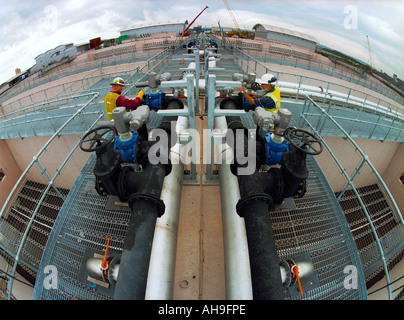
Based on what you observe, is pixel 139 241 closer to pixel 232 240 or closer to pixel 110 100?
pixel 232 240

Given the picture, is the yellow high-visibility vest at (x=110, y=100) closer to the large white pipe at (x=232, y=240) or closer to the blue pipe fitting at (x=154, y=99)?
the blue pipe fitting at (x=154, y=99)

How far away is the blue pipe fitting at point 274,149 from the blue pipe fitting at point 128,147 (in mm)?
2241

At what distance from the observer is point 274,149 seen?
3.19 m

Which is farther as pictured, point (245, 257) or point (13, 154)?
point (13, 154)

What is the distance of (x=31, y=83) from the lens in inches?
687

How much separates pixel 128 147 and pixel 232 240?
7.25 feet

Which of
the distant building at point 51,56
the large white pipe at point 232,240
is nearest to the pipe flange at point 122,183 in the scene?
the large white pipe at point 232,240

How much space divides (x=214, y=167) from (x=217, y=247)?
6.02 feet

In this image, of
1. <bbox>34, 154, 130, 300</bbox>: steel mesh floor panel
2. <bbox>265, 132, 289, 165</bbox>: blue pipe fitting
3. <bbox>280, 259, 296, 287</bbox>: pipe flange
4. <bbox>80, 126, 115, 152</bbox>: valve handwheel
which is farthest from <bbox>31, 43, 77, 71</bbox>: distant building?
<bbox>280, 259, 296, 287</bbox>: pipe flange

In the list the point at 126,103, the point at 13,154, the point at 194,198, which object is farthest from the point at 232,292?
the point at 13,154

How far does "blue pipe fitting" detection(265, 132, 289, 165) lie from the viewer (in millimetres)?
3098
